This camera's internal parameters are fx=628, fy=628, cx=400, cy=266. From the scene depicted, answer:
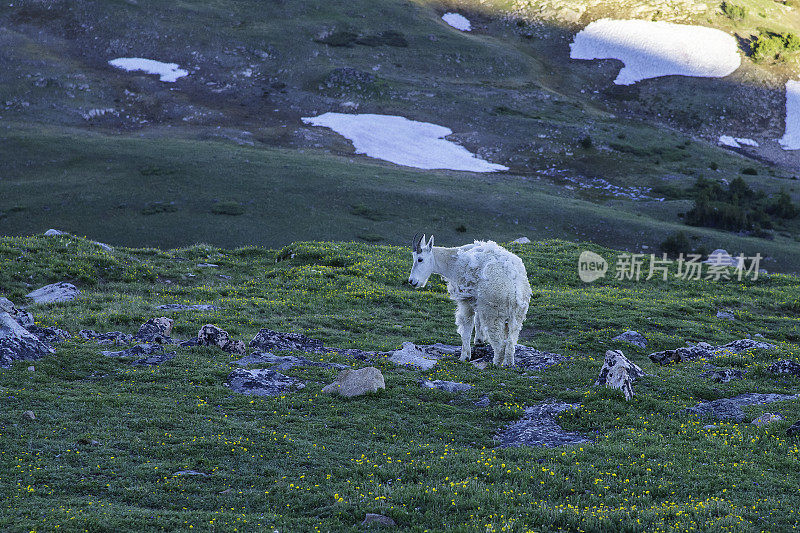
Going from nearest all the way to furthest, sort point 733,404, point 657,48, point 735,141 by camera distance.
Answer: point 733,404 < point 735,141 < point 657,48

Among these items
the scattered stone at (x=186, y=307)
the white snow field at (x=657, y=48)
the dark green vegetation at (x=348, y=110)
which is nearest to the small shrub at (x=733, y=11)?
the dark green vegetation at (x=348, y=110)

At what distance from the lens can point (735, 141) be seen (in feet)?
315

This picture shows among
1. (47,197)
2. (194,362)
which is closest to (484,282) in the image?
(194,362)

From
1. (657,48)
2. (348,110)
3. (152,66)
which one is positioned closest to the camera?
(348,110)

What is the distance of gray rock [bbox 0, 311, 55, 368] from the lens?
54.2 ft

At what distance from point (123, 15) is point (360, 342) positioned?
10043 centimetres

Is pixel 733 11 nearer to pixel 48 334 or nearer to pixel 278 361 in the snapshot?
pixel 278 361

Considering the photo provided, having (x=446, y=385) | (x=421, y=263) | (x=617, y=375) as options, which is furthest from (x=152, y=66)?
(x=617, y=375)

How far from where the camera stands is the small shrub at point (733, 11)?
408ft

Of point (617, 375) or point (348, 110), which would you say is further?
point (348, 110)

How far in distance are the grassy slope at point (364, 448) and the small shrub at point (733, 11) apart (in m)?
125

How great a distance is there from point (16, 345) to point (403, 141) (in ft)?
222

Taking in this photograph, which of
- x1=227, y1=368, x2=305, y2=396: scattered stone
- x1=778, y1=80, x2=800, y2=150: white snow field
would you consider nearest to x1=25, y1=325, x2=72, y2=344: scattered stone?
x1=227, y1=368, x2=305, y2=396: scattered stone

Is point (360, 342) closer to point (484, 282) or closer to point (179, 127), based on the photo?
point (484, 282)
